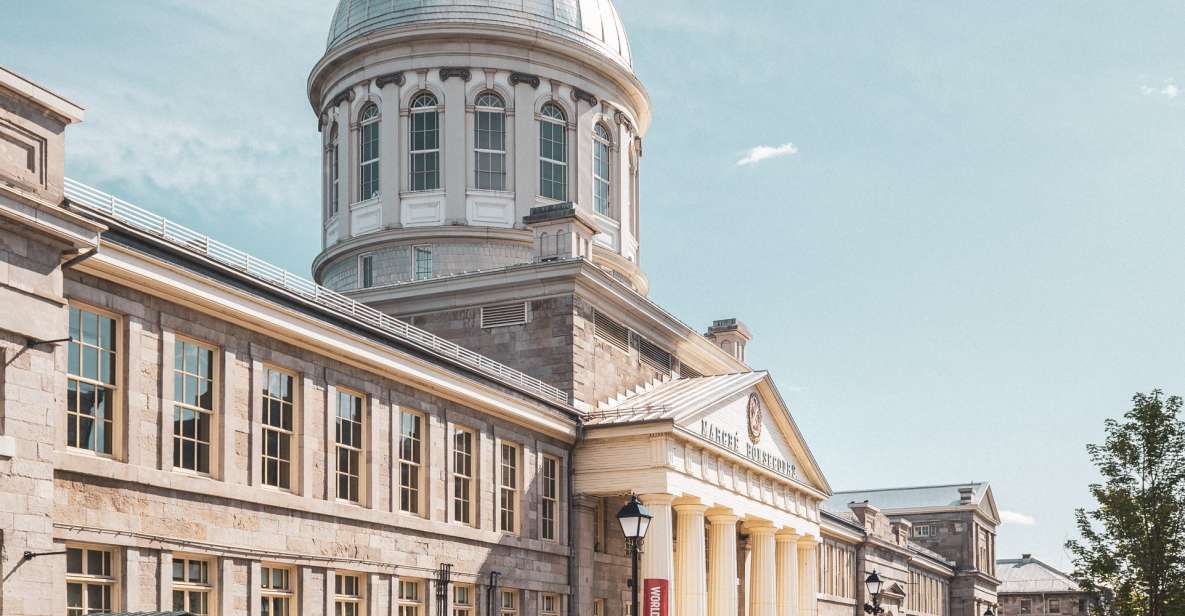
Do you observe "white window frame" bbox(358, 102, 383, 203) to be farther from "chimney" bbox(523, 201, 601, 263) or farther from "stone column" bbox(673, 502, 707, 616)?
"stone column" bbox(673, 502, 707, 616)

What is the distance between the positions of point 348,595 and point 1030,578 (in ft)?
421

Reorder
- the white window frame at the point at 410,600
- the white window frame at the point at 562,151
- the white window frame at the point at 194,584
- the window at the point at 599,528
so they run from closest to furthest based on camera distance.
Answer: the white window frame at the point at 194,584, the white window frame at the point at 410,600, the window at the point at 599,528, the white window frame at the point at 562,151

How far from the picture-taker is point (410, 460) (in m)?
33.2

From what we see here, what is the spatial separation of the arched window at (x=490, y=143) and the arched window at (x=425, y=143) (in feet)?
4.30

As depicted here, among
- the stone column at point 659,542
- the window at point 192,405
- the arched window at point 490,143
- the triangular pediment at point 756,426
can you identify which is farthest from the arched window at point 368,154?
the window at point 192,405

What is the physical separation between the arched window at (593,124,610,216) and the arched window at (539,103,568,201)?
151 cm

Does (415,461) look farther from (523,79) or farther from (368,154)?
(523,79)

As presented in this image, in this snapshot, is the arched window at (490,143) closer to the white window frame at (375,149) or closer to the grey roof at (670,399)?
the white window frame at (375,149)

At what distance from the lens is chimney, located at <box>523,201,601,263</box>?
44.2m

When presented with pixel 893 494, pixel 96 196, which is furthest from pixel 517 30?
pixel 893 494

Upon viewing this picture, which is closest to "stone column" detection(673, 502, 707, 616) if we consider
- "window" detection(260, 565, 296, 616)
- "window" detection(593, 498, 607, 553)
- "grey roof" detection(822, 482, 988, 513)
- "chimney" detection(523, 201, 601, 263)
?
"window" detection(593, 498, 607, 553)

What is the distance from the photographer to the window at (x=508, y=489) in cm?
3691

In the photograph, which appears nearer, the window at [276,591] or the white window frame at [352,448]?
the window at [276,591]

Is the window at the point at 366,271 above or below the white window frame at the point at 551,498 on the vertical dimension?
above
